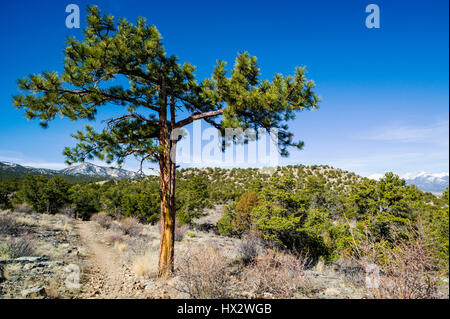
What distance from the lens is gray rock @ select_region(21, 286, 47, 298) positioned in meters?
3.76

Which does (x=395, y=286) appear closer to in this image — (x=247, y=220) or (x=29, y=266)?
(x=29, y=266)

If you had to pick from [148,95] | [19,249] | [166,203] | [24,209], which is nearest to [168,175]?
[166,203]

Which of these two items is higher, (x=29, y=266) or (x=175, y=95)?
(x=175, y=95)

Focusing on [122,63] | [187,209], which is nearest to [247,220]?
[187,209]

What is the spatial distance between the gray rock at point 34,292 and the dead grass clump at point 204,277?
270cm

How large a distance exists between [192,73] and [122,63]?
6.36 ft

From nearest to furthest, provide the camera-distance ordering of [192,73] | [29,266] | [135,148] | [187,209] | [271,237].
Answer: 1. [29,266]
2. [135,148]
3. [192,73]
4. [271,237]
5. [187,209]

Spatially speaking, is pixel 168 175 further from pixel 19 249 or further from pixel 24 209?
pixel 24 209

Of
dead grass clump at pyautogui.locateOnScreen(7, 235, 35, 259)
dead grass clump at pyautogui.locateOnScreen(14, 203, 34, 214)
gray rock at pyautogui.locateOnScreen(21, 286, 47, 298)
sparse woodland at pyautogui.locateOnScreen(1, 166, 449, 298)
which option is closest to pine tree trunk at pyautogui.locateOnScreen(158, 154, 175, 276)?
sparse woodland at pyautogui.locateOnScreen(1, 166, 449, 298)

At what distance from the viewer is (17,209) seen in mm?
20031

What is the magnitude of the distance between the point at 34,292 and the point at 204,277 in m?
3.39

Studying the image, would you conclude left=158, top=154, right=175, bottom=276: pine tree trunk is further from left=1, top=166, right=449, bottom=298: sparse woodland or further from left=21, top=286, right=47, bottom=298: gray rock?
left=21, top=286, right=47, bottom=298: gray rock

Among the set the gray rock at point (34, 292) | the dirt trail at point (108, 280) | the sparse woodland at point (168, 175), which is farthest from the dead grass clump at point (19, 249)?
the gray rock at point (34, 292)

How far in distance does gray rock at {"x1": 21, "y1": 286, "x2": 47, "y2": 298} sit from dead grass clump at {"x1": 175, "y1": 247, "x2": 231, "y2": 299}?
8.86ft
